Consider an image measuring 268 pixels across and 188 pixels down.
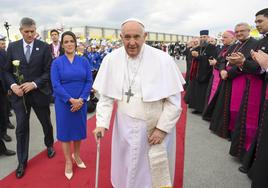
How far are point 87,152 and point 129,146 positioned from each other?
1.94 m

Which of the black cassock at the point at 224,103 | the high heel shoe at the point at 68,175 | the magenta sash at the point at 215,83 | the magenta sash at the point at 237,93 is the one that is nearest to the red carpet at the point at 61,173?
the high heel shoe at the point at 68,175

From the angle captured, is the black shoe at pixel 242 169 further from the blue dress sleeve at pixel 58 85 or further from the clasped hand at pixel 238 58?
the blue dress sleeve at pixel 58 85

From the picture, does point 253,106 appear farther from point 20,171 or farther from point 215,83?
point 20,171

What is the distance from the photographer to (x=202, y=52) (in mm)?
6613

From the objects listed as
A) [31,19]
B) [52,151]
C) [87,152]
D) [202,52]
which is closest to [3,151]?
[52,151]

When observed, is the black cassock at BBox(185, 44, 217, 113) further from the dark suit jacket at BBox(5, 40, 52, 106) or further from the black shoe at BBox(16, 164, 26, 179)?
the black shoe at BBox(16, 164, 26, 179)

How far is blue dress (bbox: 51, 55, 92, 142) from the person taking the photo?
3.27m

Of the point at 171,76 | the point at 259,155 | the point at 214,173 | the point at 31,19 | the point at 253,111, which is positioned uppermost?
the point at 31,19

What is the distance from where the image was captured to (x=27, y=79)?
11.4ft

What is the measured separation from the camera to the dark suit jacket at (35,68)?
343 cm

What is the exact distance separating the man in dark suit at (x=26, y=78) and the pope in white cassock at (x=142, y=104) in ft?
4.40

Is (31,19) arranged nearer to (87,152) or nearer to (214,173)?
(87,152)

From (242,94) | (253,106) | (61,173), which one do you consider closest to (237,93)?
(242,94)

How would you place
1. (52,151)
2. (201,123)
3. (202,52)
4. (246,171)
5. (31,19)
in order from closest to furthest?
(31,19) → (246,171) → (52,151) → (201,123) → (202,52)
